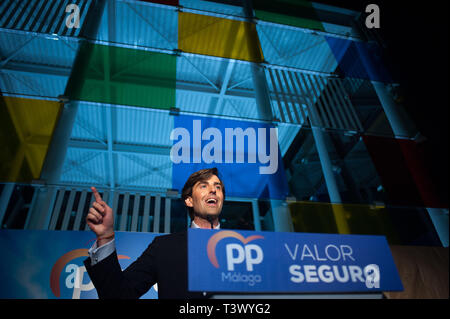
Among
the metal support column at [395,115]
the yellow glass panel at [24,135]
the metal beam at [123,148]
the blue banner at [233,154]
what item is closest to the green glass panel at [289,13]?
the metal support column at [395,115]

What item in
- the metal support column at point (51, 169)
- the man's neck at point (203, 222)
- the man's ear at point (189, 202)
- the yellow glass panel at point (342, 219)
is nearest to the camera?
the man's neck at point (203, 222)

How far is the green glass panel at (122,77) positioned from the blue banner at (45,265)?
6.12ft

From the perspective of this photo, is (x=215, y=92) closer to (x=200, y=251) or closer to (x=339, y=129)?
A: (x=339, y=129)

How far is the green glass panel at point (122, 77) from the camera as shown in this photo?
379 centimetres

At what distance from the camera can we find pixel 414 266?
2.54 m

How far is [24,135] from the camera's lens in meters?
3.17

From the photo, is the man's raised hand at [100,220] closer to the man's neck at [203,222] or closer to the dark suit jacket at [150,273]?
the dark suit jacket at [150,273]

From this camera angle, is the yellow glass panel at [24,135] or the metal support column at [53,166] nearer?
the metal support column at [53,166]

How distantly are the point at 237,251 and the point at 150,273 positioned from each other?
0.56m

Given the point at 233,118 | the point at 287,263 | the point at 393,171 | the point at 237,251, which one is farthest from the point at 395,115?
the point at 237,251

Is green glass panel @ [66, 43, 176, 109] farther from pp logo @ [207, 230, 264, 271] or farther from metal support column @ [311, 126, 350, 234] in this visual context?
pp logo @ [207, 230, 264, 271]

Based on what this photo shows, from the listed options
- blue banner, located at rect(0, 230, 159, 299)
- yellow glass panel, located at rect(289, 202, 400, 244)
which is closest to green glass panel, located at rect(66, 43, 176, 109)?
blue banner, located at rect(0, 230, 159, 299)
